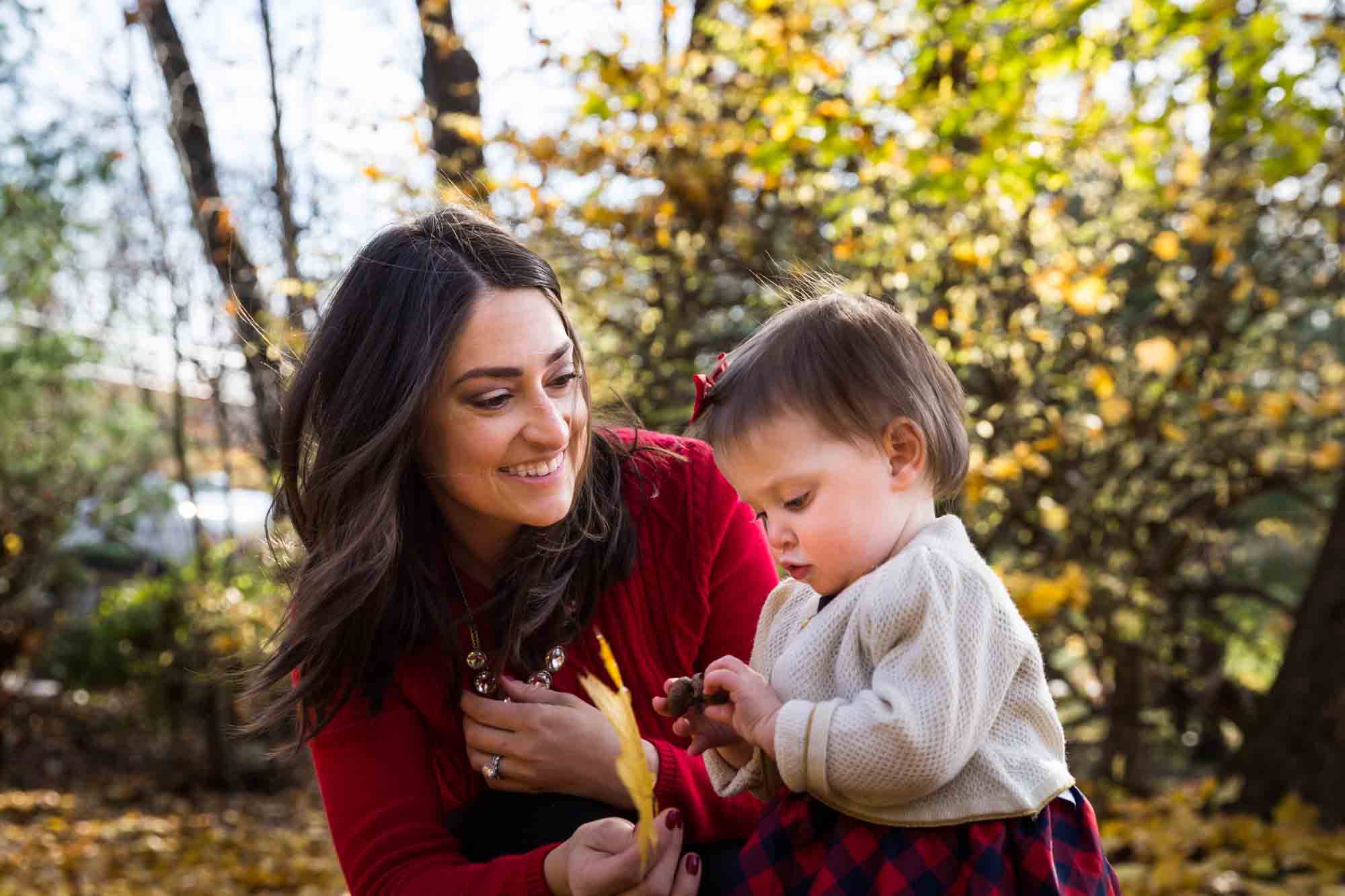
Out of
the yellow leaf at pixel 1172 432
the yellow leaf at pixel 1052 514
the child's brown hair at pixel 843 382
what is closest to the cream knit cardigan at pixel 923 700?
the child's brown hair at pixel 843 382

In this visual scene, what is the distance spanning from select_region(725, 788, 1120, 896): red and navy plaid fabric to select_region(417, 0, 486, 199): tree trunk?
390 centimetres

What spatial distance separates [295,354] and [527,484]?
0.65 metres

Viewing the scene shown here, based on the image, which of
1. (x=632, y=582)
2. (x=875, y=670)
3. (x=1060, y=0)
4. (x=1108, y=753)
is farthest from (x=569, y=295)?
(x=875, y=670)

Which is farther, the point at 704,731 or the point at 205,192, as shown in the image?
the point at 205,192

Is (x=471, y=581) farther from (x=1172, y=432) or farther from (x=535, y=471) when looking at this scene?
(x=1172, y=432)

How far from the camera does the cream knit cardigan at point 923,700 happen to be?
1396mm

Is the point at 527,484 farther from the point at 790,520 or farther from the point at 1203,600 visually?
the point at 1203,600

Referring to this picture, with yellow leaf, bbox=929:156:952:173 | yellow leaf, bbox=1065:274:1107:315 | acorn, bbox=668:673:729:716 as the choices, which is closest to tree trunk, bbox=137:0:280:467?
yellow leaf, bbox=929:156:952:173

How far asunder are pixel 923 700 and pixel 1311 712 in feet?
12.3

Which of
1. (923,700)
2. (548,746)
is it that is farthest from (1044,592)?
(923,700)

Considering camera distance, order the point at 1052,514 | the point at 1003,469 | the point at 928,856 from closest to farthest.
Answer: the point at 928,856, the point at 1003,469, the point at 1052,514

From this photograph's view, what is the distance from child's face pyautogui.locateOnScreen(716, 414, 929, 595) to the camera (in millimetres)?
1552

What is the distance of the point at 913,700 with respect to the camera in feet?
4.58

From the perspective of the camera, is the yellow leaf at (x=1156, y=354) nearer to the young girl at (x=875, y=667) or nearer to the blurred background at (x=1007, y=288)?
the blurred background at (x=1007, y=288)
